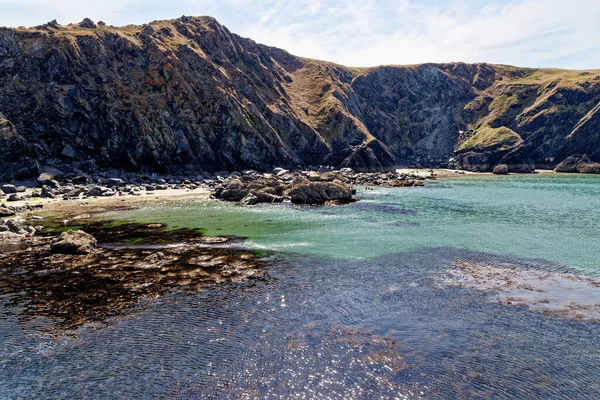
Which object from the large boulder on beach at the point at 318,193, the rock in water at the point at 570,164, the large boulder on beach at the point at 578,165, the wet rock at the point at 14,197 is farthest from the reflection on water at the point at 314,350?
the rock in water at the point at 570,164

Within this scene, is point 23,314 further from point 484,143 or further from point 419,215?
point 484,143

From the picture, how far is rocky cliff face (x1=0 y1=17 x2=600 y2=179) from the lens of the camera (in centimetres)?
10950

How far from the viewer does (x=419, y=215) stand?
205ft

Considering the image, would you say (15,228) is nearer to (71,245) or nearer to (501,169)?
(71,245)

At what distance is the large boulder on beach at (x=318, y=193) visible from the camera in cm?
7719

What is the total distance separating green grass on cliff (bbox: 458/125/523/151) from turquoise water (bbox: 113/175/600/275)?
103 m

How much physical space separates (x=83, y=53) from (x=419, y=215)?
119 m

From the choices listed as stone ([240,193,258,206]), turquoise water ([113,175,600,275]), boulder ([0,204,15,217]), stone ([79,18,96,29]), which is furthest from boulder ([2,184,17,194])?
stone ([79,18,96,29])

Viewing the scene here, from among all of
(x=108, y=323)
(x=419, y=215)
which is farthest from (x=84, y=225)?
(x=419, y=215)

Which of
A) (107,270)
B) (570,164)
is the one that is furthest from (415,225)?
(570,164)

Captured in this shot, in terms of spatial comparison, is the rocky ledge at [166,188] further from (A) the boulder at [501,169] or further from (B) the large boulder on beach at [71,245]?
(A) the boulder at [501,169]

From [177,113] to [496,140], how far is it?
147744 mm

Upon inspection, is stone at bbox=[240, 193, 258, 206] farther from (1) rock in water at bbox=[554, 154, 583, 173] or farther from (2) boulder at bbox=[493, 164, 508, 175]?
(1) rock in water at bbox=[554, 154, 583, 173]

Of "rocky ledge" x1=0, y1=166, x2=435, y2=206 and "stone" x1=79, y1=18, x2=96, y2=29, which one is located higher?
"stone" x1=79, y1=18, x2=96, y2=29
